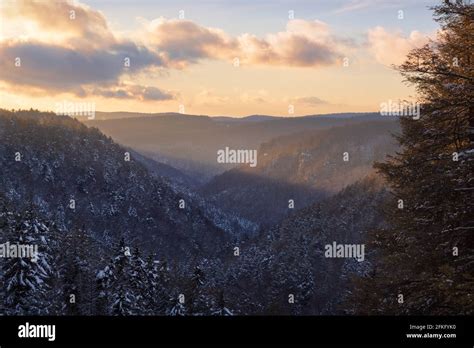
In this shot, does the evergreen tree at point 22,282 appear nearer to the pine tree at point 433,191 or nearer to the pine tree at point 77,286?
the pine tree at point 77,286

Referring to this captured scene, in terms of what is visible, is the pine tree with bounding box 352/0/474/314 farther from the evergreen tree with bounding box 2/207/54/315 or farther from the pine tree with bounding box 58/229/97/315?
the pine tree with bounding box 58/229/97/315

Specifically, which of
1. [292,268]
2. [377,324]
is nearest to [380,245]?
[377,324]

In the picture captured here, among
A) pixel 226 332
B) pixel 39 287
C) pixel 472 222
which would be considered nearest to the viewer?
pixel 226 332

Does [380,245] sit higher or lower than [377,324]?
higher

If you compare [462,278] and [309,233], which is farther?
[309,233]

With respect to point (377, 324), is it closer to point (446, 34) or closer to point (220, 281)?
point (446, 34)

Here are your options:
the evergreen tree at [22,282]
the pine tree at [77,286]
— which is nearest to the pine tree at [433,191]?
the evergreen tree at [22,282]

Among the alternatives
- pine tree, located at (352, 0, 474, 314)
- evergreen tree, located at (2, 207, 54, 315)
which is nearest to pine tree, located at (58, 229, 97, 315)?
evergreen tree, located at (2, 207, 54, 315)

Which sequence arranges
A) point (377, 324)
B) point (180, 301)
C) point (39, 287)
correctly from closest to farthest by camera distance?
point (377, 324) < point (39, 287) < point (180, 301)
